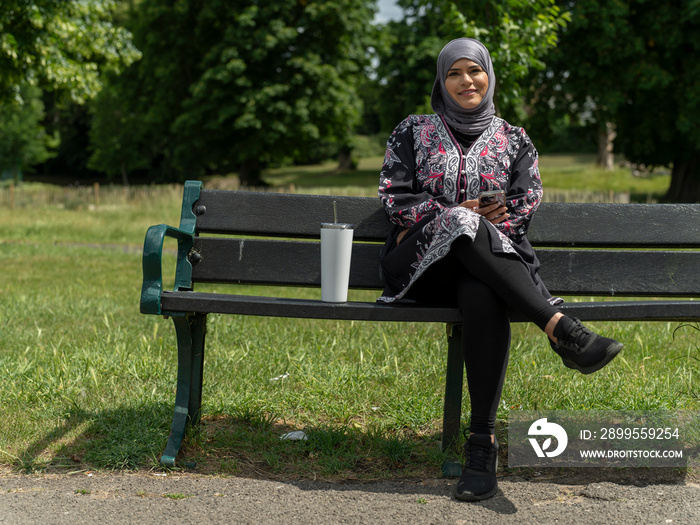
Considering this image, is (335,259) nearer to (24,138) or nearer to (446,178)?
(446,178)

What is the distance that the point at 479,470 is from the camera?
8.74 ft

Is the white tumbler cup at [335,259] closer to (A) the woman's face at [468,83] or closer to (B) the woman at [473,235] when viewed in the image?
(B) the woman at [473,235]

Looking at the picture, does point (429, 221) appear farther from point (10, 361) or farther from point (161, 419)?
point (10, 361)

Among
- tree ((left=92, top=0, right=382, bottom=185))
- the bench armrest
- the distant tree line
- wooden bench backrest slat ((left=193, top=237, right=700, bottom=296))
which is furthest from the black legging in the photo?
tree ((left=92, top=0, right=382, bottom=185))

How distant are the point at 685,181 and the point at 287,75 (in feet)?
49.6

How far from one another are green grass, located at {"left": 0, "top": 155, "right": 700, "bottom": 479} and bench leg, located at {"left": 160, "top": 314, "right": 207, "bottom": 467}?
8cm

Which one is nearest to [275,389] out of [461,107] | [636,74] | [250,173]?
[461,107]

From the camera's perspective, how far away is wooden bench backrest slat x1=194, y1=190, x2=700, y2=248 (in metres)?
3.29

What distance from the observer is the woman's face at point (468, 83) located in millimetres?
3139

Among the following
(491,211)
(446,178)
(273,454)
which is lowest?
(273,454)

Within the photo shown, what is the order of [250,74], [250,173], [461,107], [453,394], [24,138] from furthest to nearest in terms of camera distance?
[24,138]
[250,173]
[250,74]
[461,107]
[453,394]

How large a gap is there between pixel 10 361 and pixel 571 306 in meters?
3.12

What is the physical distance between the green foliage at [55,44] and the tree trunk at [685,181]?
61.0 feet

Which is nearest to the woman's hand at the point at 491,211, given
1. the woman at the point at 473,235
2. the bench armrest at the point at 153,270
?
the woman at the point at 473,235
